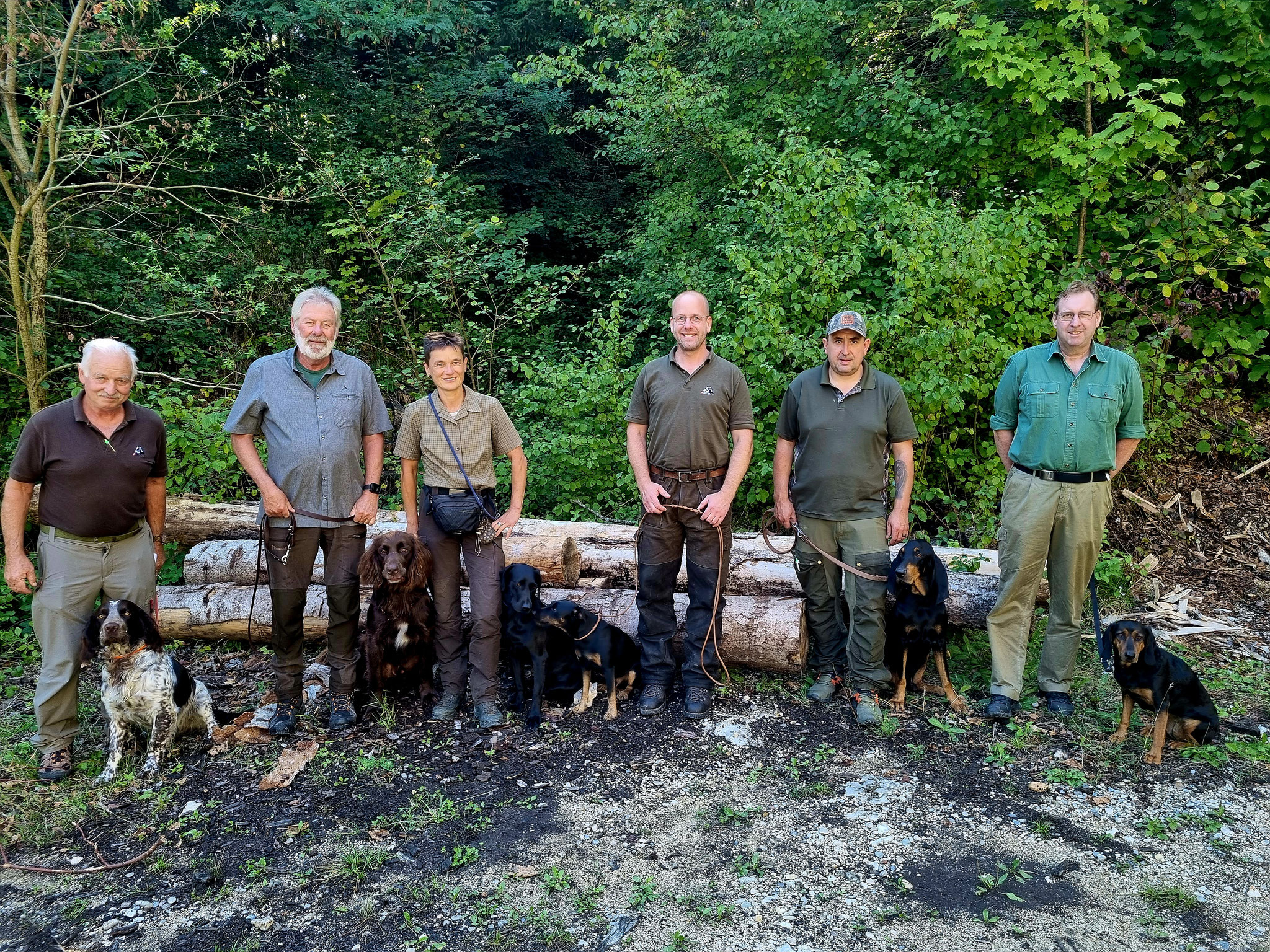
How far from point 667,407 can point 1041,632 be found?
333cm

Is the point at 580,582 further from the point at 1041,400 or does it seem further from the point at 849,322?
the point at 1041,400

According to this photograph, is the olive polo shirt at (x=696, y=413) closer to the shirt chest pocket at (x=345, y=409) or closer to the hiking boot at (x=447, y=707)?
the shirt chest pocket at (x=345, y=409)

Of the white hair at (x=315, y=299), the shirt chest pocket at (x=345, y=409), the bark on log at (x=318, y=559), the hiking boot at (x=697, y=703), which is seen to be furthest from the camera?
the bark on log at (x=318, y=559)

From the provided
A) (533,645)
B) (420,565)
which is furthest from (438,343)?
(533,645)

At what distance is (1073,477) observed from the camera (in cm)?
461

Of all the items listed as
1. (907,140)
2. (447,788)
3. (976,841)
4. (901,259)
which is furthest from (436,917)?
(907,140)

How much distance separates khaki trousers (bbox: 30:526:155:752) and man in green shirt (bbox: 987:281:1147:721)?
5.07 m

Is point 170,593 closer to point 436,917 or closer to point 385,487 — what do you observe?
point 385,487

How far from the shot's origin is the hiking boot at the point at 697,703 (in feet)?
16.1

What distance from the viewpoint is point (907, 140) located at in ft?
28.5

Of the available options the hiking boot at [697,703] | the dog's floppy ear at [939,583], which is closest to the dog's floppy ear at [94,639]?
the hiking boot at [697,703]

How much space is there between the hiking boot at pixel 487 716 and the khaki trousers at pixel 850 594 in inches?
80.8

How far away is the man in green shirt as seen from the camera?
4559mm

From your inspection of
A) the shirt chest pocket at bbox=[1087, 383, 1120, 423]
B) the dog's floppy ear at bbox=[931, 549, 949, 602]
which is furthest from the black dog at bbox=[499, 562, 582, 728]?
the shirt chest pocket at bbox=[1087, 383, 1120, 423]
